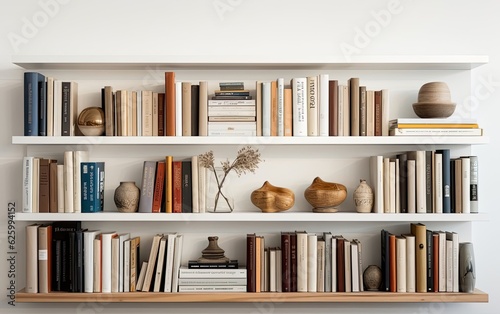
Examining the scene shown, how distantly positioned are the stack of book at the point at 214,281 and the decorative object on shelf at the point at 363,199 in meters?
0.57

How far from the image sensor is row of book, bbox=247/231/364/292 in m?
2.78

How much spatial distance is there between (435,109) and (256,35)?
2.86 ft

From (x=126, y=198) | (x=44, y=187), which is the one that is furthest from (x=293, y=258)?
(x=44, y=187)

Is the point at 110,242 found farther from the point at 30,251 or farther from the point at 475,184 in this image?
the point at 475,184

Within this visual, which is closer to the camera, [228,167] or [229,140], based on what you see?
[229,140]

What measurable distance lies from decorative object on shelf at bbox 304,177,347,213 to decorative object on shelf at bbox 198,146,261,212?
0.28m

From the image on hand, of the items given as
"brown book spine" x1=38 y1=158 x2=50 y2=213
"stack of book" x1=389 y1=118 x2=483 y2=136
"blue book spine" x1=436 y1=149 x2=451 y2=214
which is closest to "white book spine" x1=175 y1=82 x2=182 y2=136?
"brown book spine" x1=38 y1=158 x2=50 y2=213

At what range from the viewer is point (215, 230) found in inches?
116

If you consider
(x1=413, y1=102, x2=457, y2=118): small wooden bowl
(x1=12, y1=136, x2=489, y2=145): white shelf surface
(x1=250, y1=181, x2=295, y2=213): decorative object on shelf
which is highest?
(x1=413, y1=102, x2=457, y2=118): small wooden bowl

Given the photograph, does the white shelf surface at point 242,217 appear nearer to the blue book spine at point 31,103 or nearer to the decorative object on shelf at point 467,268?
the decorative object on shelf at point 467,268

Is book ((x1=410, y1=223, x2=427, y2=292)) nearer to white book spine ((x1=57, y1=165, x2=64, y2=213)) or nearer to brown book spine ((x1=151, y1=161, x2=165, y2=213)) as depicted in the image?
brown book spine ((x1=151, y1=161, x2=165, y2=213))

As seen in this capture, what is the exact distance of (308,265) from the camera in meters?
2.78

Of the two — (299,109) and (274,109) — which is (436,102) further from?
(274,109)

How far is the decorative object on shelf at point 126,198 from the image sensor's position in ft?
9.18
